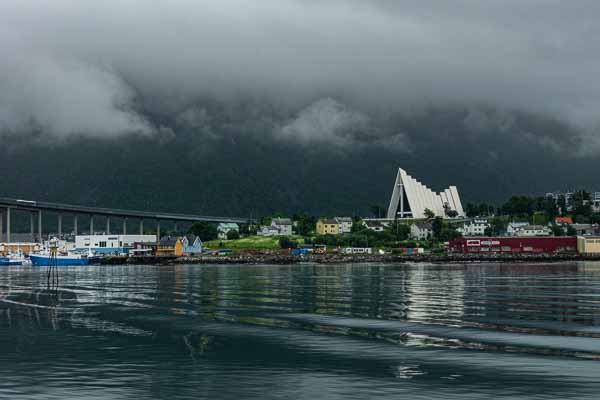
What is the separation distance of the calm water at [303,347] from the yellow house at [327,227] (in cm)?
13439

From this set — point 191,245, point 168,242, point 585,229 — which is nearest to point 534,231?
point 585,229

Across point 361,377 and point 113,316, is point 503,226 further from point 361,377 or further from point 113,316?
point 361,377

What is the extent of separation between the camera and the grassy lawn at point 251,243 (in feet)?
519

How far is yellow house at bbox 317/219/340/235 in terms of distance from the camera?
7234 inches

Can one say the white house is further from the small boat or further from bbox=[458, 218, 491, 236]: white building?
the small boat

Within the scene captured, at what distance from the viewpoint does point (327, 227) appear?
607ft

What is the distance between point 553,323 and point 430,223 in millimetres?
150865

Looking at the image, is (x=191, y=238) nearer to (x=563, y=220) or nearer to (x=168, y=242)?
(x=168, y=242)

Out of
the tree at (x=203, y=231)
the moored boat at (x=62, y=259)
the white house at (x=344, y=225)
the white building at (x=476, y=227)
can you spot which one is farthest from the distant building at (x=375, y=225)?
the moored boat at (x=62, y=259)

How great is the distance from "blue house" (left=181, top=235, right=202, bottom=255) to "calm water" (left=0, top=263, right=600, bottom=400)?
108m

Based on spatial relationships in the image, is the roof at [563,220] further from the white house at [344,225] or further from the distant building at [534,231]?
the white house at [344,225]

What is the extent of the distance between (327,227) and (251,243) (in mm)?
29028

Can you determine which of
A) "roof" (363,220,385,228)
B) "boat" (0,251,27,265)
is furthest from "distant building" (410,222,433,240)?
"boat" (0,251,27,265)

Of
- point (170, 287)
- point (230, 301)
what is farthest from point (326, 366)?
point (170, 287)
